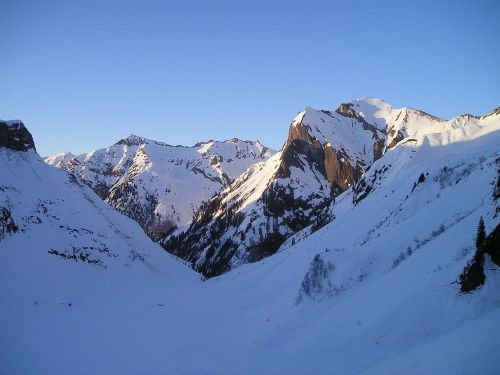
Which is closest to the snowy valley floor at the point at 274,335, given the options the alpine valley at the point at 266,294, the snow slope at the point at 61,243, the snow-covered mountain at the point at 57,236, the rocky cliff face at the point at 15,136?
the alpine valley at the point at 266,294

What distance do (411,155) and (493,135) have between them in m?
12.0

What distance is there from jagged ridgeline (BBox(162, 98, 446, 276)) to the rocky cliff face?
181 feet

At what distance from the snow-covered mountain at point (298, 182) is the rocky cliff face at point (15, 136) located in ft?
177

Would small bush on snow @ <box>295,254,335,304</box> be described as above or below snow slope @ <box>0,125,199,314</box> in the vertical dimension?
below

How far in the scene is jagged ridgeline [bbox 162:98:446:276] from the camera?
107562mm

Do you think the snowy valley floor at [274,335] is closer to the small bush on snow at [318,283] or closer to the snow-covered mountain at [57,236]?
the small bush on snow at [318,283]

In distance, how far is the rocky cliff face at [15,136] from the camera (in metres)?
53.8

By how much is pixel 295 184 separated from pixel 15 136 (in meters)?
81.3

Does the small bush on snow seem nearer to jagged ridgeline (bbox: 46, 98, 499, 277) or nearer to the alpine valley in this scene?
the alpine valley

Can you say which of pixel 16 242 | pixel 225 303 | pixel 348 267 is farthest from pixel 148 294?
pixel 348 267

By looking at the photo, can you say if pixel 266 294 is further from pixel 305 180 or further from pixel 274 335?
pixel 305 180

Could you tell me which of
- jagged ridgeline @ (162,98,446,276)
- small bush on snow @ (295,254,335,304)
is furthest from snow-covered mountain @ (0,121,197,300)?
jagged ridgeline @ (162,98,446,276)

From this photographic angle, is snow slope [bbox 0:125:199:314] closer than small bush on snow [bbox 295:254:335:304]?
No

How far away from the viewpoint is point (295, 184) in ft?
402
